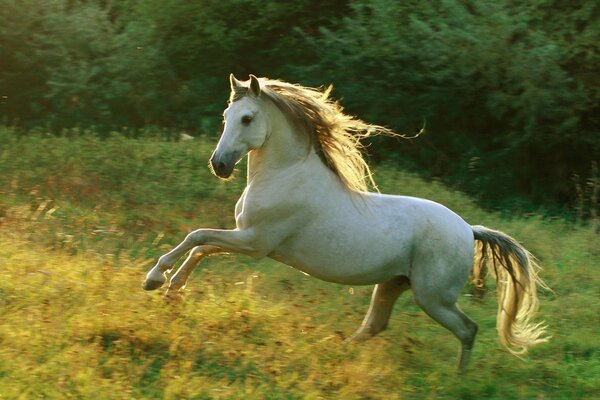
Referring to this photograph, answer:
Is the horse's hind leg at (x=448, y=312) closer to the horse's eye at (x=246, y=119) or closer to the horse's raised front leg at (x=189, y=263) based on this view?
the horse's raised front leg at (x=189, y=263)

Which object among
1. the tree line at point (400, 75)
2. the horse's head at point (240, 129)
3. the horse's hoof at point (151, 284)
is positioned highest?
the horse's head at point (240, 129)

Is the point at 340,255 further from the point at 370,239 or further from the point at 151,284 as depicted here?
the point at 151,284

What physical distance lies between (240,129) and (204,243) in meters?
0.85

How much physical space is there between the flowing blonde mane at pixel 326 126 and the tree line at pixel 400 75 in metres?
9.83

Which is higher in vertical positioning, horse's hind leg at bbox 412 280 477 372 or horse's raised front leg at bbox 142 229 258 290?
horse's raised front leg at bbox 142 229 258 290

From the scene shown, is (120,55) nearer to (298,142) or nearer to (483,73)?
(483,73)

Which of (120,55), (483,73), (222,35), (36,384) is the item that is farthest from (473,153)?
(36,384)

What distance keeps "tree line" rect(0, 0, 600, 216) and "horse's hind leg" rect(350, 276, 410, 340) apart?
955 centimetres

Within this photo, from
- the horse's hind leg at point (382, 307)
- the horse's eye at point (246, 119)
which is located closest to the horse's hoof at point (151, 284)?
the horse's eye at point (246, 119)

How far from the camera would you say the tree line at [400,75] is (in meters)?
16.8

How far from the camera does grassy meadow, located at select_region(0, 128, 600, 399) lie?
5.90 meters

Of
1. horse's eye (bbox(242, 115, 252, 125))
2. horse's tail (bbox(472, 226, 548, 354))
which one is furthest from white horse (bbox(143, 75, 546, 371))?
horse's tail (bbox(472, 226, 548, 354))

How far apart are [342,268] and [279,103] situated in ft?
4.26

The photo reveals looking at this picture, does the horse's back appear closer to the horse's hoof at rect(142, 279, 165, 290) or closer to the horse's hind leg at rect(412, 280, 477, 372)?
the horse's hind leg at rect(412, 280, 477, 372)
